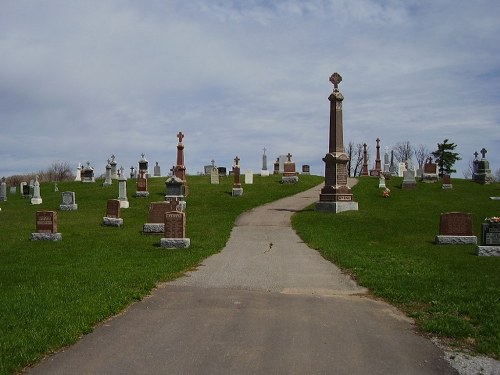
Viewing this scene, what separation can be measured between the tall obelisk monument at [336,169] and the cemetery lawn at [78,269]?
15.2 ft

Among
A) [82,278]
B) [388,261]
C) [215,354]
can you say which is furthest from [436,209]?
[215,354]

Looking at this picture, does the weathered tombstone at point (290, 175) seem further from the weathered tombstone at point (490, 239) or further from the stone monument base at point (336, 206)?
the weathered tombstone at point (490, 239)

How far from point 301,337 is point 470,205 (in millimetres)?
23328

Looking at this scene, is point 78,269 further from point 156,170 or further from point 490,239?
point 156,170

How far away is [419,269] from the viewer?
37.2 ft

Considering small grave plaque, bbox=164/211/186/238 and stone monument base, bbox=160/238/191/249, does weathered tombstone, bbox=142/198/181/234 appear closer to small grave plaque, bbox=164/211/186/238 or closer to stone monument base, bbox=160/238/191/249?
small grave plaque, bbox=164/211/186/238

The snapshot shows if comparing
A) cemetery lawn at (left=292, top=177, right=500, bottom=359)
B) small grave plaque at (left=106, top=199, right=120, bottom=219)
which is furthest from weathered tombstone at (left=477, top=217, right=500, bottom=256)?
small grave plaque at (left=106, top=199, right=120, bottom=219)

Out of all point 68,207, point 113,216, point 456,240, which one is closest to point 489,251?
point 456,240

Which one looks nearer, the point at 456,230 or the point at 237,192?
the point at 456,230

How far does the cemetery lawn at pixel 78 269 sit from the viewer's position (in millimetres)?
6359

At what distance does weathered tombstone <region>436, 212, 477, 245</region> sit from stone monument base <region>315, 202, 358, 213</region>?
8.28 meters

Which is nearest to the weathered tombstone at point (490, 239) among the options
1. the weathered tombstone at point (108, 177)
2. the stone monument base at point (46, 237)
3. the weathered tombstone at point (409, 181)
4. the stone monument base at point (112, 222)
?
the stone monument base at point (46, 237)

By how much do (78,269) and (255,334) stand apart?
595 centimetres

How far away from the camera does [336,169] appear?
2472 centimetres
